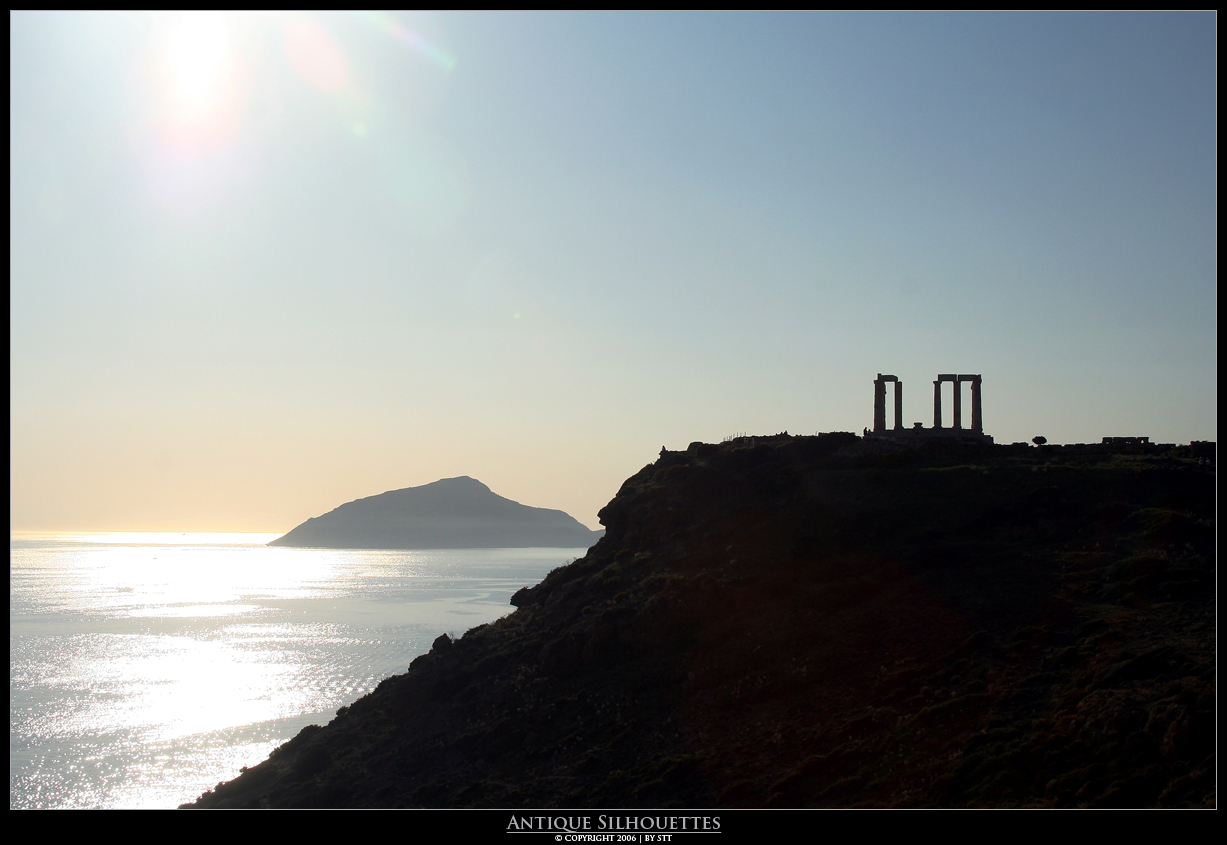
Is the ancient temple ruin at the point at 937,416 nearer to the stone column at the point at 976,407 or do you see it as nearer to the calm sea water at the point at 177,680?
the stone column at the point at 976,407

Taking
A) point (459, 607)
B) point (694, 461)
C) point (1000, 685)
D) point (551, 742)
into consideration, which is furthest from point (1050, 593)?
point (459, 607)

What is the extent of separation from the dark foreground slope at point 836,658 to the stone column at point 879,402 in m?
6.34

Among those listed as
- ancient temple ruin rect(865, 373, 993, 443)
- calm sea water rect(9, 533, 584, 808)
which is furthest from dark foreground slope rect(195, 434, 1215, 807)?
calm sea water rect(9, 533, 584, 808)

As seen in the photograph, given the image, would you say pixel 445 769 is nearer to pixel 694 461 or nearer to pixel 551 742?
pixel 551 742

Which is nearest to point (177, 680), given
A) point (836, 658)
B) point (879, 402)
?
point (879, 402)

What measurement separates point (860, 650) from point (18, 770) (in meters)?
56.2

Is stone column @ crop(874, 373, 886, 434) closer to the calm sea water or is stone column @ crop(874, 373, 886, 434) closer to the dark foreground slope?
the dark foreground slope

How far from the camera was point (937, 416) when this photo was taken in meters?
57.1

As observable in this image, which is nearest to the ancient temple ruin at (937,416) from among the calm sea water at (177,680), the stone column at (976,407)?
the stone column at (976,407)

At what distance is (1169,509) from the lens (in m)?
39.1

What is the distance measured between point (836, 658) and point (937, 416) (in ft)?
95.6

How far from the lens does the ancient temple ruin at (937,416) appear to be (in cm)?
5581

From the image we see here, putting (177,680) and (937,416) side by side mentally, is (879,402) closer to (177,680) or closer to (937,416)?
(937,416)

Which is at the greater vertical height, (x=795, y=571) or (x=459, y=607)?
(x=795, y=571)
